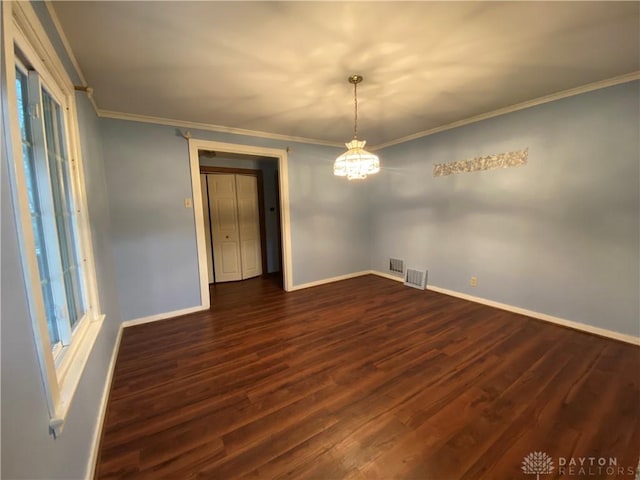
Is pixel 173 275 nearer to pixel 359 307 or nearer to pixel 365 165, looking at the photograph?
pixel 359 307

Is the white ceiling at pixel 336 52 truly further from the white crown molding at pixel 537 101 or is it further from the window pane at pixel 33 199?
the window pane at pixel 33 199

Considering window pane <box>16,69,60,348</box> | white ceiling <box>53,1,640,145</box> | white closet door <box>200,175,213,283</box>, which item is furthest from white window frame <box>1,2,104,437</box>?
white closet door <box>200,175,213,283</box>

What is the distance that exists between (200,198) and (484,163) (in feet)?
11.7

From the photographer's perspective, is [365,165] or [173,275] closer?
[365,165]

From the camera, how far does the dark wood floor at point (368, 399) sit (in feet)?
4.43

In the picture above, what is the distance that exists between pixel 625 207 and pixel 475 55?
6.47 ft

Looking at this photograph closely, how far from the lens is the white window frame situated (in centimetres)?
86

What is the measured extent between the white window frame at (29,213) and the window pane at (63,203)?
4cm

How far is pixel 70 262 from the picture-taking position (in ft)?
5.16

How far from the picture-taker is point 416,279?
4066mm

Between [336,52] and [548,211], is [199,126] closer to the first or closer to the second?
[336,52]

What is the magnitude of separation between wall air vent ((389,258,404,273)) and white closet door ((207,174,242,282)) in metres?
2.80

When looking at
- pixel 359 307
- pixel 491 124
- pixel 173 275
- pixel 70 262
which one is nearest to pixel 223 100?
pixel 70 262

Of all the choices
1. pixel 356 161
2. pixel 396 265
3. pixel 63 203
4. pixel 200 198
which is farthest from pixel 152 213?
pixel 396 265
